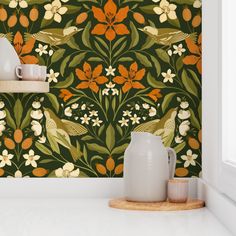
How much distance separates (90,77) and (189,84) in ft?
1.36

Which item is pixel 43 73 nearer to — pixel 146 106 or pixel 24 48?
pixel 24 48

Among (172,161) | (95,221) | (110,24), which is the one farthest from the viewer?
(110,24)

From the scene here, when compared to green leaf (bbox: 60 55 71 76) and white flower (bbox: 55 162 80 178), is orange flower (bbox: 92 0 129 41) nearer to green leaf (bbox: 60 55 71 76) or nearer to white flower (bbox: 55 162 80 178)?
green leaf (bbox: 60 55 71 76)

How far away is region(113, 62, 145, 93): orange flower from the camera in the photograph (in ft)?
7.96

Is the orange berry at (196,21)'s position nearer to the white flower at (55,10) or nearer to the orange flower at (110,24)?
the orange flower at (110,24)

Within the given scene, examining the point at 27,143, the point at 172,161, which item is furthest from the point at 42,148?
the point at 172,161

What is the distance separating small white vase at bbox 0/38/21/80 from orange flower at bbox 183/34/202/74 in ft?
2.32

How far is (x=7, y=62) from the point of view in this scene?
2.31m

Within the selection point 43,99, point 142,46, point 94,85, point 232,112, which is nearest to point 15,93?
point 43,99

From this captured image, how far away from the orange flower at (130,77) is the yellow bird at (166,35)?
141 mm

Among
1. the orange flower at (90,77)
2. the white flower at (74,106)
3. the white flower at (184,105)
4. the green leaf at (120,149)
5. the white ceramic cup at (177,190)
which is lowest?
the white ceramic cup at (177,190)

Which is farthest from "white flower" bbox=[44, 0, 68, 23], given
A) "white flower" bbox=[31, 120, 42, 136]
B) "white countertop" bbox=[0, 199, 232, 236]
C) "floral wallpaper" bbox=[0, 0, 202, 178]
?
"white countertop" bbox=[0, 199, 232, 236]

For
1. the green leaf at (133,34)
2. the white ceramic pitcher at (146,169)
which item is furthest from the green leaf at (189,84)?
the white ceramic pitcher at (146,169)

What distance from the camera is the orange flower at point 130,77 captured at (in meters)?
2.43
